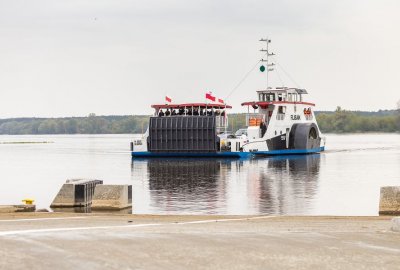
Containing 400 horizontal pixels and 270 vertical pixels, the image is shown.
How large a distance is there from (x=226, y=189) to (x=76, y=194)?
59.1 ft

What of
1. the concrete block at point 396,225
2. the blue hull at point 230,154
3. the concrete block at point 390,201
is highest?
the blue hull at point 230,154

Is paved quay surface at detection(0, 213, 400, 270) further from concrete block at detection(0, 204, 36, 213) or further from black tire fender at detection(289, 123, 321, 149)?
black tire fender at detection(289, 123, 321, 149)

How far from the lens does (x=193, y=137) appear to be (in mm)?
91375

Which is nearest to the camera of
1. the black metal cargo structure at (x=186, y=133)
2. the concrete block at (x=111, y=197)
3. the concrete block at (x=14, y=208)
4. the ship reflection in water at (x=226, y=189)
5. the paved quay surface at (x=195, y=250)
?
the paved quay surface at (x=195, y=250)

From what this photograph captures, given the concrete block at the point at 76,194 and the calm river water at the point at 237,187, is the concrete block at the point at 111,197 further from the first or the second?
the calm river water at the point at 237,187

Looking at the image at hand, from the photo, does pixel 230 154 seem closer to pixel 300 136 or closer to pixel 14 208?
pixel 300 136

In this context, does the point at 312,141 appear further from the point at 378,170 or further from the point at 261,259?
the point at 261,259

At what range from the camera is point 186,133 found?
300 ft

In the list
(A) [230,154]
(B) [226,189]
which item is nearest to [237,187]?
(B) [226,189]

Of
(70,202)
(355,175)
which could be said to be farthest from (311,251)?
(355,175)

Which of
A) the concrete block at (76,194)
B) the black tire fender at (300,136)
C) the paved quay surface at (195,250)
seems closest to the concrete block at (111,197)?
the concrete block at (76,194)

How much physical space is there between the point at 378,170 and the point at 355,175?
7.66 m

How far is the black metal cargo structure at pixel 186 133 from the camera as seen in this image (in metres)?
90.6

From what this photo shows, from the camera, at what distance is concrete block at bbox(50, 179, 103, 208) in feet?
98.4
